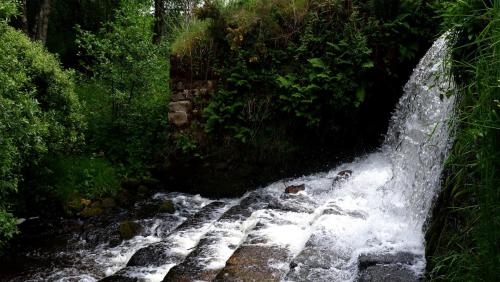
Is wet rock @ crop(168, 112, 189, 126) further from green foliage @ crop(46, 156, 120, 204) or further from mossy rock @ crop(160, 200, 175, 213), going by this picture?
mossy rock @ crop(160, 200, 175, 213)

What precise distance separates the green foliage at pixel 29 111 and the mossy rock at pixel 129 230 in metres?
1.79

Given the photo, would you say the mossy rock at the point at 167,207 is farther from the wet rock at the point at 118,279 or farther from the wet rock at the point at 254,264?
the wet rock at the point at 254,264

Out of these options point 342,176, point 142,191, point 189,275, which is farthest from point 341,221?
point 142,191

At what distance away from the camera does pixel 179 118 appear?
35.4 ft

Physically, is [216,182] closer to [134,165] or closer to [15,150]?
[134,165]

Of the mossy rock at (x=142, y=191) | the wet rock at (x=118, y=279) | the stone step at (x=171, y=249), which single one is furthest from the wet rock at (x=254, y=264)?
the mossy rock at (x=142, y=191)

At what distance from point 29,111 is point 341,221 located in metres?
5.38

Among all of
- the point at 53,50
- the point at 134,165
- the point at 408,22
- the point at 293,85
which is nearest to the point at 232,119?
the point at 293,85

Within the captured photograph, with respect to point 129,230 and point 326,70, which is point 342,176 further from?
point 129,230

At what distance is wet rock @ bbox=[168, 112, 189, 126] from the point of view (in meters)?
10.8

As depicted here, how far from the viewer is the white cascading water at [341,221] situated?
17.9 ft

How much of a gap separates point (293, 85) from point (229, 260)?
4.80m

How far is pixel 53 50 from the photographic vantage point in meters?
16.4

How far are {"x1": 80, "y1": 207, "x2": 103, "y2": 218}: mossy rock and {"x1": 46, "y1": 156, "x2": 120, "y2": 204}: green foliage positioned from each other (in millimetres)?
406
